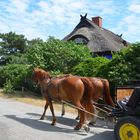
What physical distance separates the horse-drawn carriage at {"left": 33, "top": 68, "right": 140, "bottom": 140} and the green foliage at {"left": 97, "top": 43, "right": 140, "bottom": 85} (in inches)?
92.3

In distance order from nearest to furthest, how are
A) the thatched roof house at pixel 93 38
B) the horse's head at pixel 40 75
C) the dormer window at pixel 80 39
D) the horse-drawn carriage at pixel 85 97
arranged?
the horse-drawn carriage at pixel 85 97, the horse's head at pixel 40 75, the thatched roof house at pixel 93 38, the dormer window at pixel 80 39

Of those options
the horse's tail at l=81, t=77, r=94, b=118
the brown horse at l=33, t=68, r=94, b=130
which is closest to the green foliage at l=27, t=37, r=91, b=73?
the brown horse at l=33, t=68, r=94, b=130

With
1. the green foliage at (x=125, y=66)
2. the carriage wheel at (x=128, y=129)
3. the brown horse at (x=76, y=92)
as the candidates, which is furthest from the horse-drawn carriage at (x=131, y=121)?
the green foliage at (x=125, y=66)

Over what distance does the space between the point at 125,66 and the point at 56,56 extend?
834 cm

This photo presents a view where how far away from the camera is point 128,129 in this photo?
7715 millimetres

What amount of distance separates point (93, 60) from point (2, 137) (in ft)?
27.0

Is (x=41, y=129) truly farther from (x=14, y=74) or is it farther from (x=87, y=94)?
(x=14, y=74)

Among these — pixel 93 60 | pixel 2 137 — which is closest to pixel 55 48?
pixel 93 60

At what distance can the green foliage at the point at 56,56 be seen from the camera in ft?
68.0

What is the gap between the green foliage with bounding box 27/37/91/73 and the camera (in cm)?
2073

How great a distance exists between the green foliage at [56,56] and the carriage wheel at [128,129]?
12.8 meters

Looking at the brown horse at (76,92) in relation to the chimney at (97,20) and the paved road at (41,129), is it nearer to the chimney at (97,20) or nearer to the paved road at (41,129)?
the paved road at (41,129)

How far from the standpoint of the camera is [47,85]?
11.2 m

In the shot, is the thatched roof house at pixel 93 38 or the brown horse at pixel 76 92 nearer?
the brown horse at pixel 76 92
